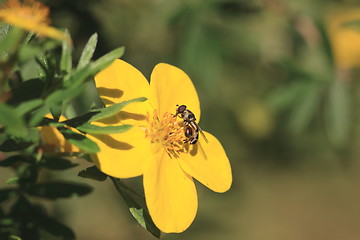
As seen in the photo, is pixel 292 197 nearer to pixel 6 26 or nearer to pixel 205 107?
pixel 205 107

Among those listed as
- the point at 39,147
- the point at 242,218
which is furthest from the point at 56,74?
the point at 242,218

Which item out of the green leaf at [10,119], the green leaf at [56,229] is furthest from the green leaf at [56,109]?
the green leaf at [56,229]

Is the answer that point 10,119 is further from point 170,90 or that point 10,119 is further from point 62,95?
point 170,90

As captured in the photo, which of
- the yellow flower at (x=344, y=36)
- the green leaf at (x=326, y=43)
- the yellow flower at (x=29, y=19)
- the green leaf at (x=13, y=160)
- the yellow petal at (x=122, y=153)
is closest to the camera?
the yellow flower at (x=29, y=19)

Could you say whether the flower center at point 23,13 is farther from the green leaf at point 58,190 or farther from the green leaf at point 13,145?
the green leaf at point 58,190

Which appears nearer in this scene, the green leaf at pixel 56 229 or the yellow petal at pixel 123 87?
the yellow petal at pixel 123 87

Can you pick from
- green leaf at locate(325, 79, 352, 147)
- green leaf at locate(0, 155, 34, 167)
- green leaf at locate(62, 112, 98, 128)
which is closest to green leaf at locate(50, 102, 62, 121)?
green leaf at locate(62, 112, 98, 128)

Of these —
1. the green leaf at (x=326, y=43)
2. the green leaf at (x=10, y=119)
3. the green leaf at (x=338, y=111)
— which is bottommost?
the green leaf at (x=10, y=119)

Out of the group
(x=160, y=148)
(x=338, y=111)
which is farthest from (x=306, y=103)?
(x=160, y=148)
